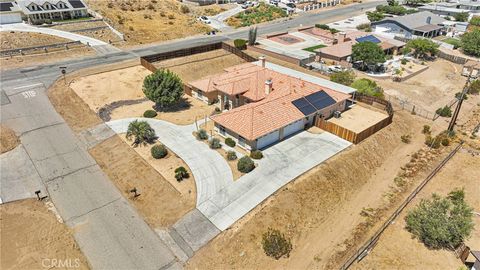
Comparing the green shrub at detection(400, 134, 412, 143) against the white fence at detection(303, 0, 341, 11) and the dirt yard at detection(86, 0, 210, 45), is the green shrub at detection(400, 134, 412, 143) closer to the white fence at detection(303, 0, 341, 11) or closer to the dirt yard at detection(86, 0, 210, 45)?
the dirt yard at detection(86, 0, 210, 45)

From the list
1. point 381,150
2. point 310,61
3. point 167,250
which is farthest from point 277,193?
point 310,61

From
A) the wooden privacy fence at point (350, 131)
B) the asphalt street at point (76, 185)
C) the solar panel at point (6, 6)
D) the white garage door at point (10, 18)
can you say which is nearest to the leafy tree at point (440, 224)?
the wooden privacy fence at point (350, 131)

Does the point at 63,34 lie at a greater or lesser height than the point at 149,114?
greater

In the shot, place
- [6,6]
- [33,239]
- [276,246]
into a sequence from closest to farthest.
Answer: [276,246]
[33,239]
[6,6]

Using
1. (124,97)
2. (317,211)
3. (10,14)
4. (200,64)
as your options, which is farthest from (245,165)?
(10,14)

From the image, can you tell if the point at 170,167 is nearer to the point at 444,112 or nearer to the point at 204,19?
the point at 444,112

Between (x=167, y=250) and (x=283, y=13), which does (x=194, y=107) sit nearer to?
(x=167, y=250)

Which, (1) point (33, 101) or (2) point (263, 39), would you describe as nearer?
(1) point (33, 101)
